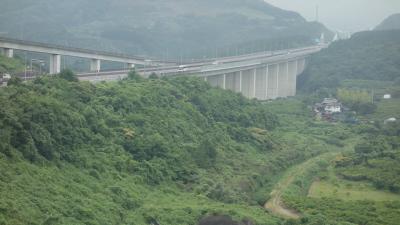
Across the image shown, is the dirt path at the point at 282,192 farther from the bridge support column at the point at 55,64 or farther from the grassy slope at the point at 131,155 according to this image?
the bridge support column at the point at 55,64

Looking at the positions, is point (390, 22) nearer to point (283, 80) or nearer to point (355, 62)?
point (355, 62)

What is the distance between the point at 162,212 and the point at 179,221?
2.85 ft

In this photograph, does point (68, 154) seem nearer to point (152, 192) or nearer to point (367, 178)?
point (152, 192)

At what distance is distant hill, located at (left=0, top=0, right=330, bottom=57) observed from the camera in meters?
114

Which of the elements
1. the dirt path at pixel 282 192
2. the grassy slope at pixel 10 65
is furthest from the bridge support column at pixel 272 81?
the grassy slope at pixel 10 65

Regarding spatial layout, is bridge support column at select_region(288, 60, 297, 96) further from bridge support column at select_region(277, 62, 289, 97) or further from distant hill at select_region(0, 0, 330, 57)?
distant hill at select_region(0, 0, 330, 57)

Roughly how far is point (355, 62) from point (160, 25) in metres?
55.4

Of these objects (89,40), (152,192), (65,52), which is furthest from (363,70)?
(152,192)

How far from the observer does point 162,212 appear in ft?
90.4

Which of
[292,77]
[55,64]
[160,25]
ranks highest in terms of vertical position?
[160,25]

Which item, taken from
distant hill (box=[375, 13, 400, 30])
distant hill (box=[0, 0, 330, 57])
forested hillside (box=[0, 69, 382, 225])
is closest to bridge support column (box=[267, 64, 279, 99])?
forested hillside (box=[0, 69, 382, 225])

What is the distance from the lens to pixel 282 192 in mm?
36375

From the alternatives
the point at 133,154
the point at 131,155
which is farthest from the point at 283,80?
the point at 131,155

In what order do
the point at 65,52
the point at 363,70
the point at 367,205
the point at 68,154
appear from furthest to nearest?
the point at 363,70 < the point at 65,52 < the point at 367,205 < the point at 68,154
